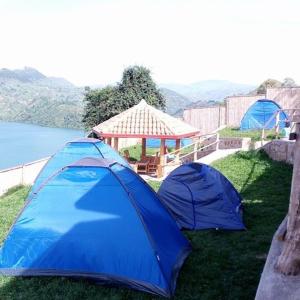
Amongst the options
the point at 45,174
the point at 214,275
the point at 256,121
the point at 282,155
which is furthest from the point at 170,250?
the point at 256,121

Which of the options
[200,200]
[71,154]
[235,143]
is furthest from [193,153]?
[200,200]

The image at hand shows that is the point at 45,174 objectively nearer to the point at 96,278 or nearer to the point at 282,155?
the point at 96,278

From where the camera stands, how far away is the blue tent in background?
31.7 feet

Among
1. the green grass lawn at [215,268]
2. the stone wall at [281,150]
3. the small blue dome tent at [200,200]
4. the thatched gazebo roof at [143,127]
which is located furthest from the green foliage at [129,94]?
the small blue dome tent at [200,200]

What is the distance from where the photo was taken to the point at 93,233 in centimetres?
581

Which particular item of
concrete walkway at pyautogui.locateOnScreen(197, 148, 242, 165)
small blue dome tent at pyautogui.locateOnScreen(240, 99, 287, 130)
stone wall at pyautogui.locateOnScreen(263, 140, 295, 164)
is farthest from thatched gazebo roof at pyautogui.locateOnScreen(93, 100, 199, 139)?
small blue dome tent at pyautogui.locateOnScreen(240, 99, 287, 130)

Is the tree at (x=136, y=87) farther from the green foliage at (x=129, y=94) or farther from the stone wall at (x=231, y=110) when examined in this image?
the stone wall at (x=231, y=110)

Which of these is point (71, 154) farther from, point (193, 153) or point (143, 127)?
point (193, 153)

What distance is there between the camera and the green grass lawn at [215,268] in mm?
5328

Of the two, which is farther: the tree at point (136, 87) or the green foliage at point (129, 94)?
the green foliage at point (129, 94)

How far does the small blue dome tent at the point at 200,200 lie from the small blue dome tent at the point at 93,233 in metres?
1.77

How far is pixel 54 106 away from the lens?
14975 cm

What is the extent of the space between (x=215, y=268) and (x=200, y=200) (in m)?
2.16

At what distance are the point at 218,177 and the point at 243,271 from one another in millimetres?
2912
